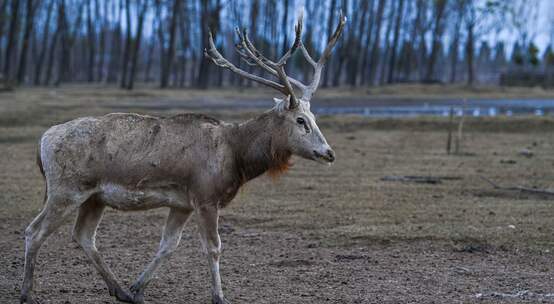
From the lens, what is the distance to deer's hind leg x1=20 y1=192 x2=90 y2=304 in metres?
7.67

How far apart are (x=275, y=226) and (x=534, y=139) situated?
53.0 feet

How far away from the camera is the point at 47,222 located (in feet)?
25.3

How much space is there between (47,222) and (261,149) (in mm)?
2291

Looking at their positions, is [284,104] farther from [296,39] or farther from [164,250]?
[164,250]

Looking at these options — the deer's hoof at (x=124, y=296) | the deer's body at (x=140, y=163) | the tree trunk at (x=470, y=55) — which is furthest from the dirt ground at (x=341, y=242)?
the tree trunk at (x=470, y=55)

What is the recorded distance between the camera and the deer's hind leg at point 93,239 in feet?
26.6

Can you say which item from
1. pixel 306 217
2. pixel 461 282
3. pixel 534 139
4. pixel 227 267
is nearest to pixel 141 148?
pixel 227 267

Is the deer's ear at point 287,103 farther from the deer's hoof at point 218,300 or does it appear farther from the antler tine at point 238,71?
the deer's hoof at point 218,300

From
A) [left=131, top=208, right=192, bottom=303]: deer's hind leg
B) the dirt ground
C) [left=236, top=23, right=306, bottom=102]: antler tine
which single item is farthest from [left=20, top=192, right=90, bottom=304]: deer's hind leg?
[left=236, top=23, right=306, bottom=102]: antler tine

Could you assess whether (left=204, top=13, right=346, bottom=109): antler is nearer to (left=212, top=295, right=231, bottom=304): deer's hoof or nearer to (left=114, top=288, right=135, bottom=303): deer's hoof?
(left=212, top=295, right=231, bottom=304): deer's hoof

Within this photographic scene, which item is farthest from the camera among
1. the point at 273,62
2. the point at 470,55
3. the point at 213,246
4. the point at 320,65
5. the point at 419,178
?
the point at 470,55

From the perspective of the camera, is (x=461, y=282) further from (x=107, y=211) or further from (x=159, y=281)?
(x=107, y=211)

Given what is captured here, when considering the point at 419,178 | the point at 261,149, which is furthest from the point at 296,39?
the point at 419,178

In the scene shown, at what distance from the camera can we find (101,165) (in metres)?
7.71
